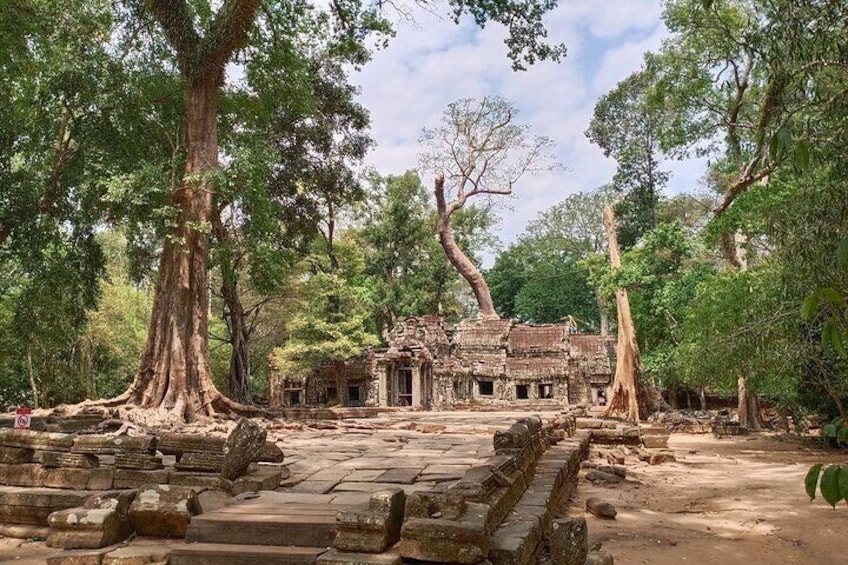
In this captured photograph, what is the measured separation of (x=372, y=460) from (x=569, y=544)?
2960 mm

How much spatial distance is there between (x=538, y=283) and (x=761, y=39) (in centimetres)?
3499

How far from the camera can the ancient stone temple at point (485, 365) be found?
2784cm

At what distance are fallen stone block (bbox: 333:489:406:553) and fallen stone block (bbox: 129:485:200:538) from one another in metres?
1.43

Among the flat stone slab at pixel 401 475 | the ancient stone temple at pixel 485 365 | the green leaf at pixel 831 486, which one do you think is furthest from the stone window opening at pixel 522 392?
the green leaf at pixel 831 486

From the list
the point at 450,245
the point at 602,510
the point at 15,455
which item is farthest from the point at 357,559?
the point at 450,245

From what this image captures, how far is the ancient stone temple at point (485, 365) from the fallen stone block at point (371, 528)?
23351 mm

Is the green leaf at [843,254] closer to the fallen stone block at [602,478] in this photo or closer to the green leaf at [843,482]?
the green leaf at [843,482]

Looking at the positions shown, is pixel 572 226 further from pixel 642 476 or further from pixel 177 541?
pixel 177 541

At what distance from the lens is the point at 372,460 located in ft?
22.6

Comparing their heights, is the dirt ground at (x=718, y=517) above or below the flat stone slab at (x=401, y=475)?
below

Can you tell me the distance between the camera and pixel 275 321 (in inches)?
1150

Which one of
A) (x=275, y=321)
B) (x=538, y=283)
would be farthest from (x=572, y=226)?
(x=275, y=321)

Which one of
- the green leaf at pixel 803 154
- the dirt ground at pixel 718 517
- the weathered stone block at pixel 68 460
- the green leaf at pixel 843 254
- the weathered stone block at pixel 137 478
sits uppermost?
the green leaf at pixel 803 154

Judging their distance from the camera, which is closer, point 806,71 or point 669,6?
point 806,71
